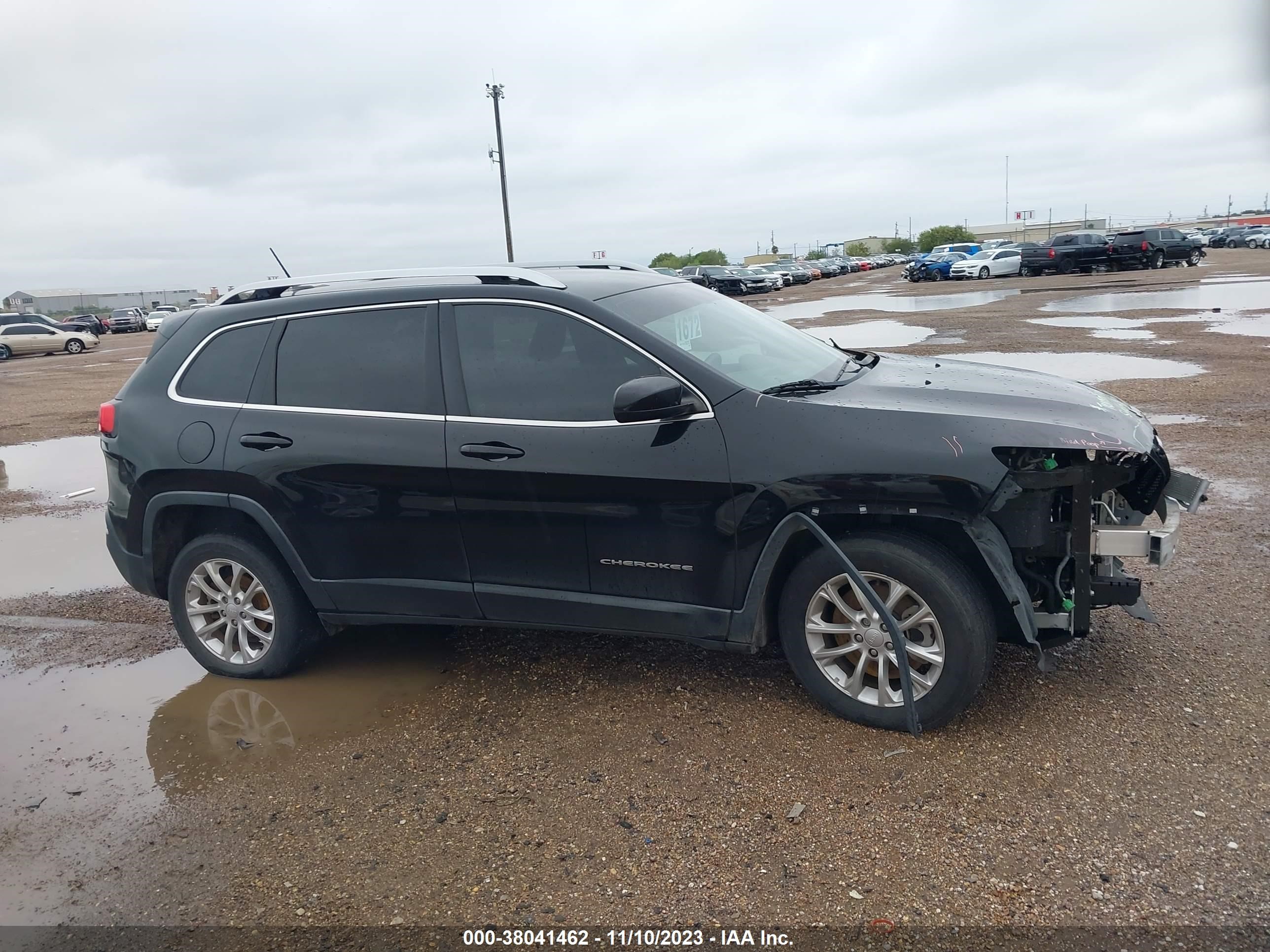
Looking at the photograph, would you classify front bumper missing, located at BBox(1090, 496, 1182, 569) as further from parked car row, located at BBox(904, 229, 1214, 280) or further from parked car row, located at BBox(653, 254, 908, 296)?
parked car row, located at BBox(904, 229, 1214, 280)

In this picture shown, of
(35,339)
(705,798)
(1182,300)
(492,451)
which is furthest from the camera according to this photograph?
(35,339)

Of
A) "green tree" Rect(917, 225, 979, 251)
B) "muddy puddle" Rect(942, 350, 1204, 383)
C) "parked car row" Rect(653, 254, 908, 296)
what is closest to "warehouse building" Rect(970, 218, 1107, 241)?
"green tree" Rect(917, 225, 979, 251)

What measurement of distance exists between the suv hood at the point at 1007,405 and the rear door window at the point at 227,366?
107 inches

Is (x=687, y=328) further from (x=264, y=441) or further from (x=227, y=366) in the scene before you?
(x=227, y=366)

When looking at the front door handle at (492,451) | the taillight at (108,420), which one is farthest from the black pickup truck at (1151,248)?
the taillight at (108,420)

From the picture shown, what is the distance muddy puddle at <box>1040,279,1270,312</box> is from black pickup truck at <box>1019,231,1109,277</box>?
11.2 m

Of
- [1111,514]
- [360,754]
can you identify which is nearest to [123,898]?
[360,754]

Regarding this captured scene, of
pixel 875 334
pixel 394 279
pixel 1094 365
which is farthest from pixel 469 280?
pixel 875 334

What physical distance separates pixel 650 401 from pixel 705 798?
4.99 feet

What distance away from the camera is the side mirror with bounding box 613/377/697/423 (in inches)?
152

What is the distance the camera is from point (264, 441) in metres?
4.60

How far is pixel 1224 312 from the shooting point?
786 inches

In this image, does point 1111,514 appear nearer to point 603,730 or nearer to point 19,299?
point 603,730

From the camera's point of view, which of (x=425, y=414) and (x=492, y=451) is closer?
(x=492, y=451)
